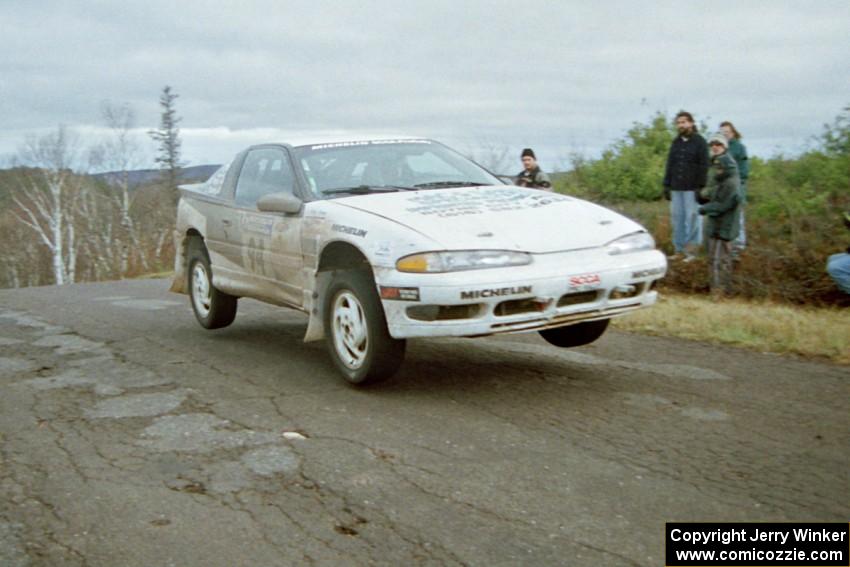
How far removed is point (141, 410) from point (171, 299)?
6.31m

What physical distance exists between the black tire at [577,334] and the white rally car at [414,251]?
10 millimetres

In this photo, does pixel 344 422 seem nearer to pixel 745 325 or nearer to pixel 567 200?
pixel 567 200

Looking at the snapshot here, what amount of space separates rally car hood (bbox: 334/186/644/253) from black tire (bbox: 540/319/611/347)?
891mm

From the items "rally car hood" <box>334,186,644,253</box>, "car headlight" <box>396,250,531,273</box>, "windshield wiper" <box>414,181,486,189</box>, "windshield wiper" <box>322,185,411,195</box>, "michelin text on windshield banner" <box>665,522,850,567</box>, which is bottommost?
"michelin text on windshield banner" <box>665,522,850,567</box>

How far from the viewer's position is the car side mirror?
6.03m

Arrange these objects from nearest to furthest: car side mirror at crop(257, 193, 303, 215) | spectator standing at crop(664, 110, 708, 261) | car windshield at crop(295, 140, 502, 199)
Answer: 1. car side mirror at crop(257, 193, 303, 215)
2. car windshield at crop(295, 140, 502, 199)
3. spectator standing at crop(664, 110, 708, 261)

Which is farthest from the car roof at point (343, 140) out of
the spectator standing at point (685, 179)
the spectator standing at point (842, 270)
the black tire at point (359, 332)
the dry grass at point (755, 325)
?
the spectator standing at point (685, 179)

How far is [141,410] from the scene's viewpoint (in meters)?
5.39

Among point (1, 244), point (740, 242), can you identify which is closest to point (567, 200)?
point (740, 242)

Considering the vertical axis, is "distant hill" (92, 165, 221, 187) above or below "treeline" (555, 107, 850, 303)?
above

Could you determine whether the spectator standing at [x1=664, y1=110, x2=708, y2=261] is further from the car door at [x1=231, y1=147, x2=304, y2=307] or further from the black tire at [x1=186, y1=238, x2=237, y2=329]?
the car door at [x1=231, y1=147, x2=304, y2=307]

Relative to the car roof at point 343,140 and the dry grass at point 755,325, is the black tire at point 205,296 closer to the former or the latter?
the car roof at point 343,140

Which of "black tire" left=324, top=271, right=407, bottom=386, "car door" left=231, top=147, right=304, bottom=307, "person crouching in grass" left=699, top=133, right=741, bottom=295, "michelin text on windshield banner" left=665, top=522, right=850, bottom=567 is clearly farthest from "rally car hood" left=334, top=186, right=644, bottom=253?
"person crouching in grass" left=699, top=133, right=741, bottom=295

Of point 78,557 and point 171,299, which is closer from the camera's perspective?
point 78,557
